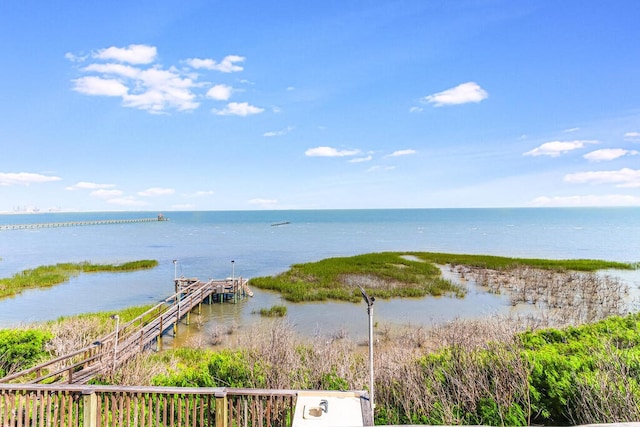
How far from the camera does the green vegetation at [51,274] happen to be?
2831cm

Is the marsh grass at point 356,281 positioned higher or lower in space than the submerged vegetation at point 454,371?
lower

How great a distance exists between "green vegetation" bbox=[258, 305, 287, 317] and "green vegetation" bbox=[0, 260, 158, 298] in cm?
1948

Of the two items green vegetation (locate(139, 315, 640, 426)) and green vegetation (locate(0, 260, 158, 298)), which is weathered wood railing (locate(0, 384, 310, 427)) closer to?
green vegetation (locate(139, 315, 640, 426))

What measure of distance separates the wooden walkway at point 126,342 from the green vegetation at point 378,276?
442 cm

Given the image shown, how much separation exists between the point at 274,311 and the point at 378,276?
41.4 feet

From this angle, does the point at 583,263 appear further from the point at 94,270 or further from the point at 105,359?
the point at 94,270

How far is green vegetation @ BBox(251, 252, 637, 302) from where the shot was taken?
26375mm

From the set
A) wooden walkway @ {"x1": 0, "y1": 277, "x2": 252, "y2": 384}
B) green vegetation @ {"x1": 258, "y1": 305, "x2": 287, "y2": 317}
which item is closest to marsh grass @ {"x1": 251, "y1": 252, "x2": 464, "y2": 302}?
green vegetation @ {"x1": 258, "y1": 305, "x2": 287, "y2": 317}

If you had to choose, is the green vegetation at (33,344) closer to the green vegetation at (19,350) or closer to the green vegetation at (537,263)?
the green vegetation at (19,350)

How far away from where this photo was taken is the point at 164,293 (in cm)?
2783

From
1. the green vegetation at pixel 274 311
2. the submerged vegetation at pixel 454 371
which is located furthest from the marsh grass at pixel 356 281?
the submerged vegetation at pixel 454 371

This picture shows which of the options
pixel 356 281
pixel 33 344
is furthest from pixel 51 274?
pixel 356 281

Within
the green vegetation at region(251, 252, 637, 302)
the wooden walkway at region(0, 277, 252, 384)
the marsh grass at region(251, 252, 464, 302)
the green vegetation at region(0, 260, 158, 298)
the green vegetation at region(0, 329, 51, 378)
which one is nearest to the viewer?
the wooden walkway at region(0, 277, 252, 384)

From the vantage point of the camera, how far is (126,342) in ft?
46.5
